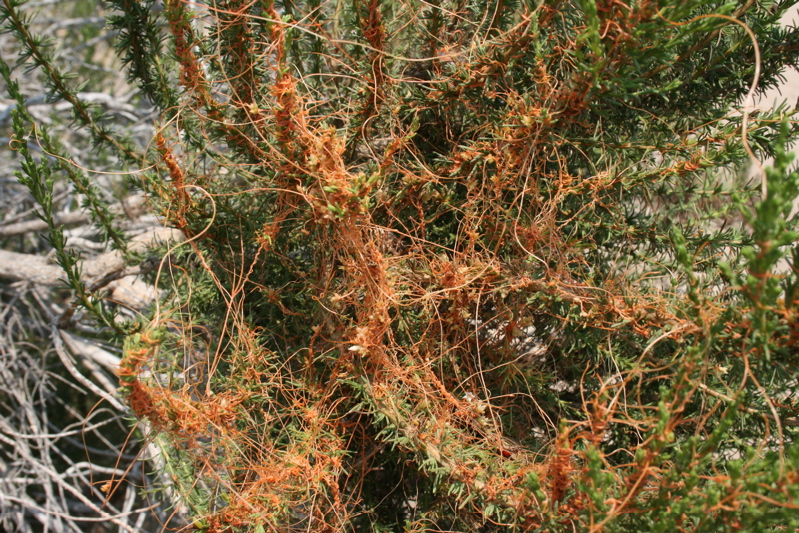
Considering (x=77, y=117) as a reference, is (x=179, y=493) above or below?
below

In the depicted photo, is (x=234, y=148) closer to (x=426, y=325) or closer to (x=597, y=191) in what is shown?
(x=426, y=325)

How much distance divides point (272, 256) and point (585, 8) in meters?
0.76

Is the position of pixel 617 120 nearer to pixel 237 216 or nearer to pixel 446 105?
pixel 446 105

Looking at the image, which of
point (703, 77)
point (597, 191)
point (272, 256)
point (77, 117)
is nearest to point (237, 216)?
point (272, 256)

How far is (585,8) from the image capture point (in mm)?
810

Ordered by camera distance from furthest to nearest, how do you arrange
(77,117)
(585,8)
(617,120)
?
(77,117)
(617,120)
(585,8)

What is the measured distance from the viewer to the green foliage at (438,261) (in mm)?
987

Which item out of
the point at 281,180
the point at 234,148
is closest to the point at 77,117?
the point at 234,148

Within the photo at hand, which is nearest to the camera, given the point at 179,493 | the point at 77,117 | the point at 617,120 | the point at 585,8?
the point at 585,8

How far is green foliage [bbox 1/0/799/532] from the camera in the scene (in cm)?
99

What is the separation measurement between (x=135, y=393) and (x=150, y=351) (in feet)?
0.23

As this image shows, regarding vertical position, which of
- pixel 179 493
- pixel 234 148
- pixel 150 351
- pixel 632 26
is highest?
pixel 632 26

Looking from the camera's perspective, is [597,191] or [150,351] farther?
[597,191]

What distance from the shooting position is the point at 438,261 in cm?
117
